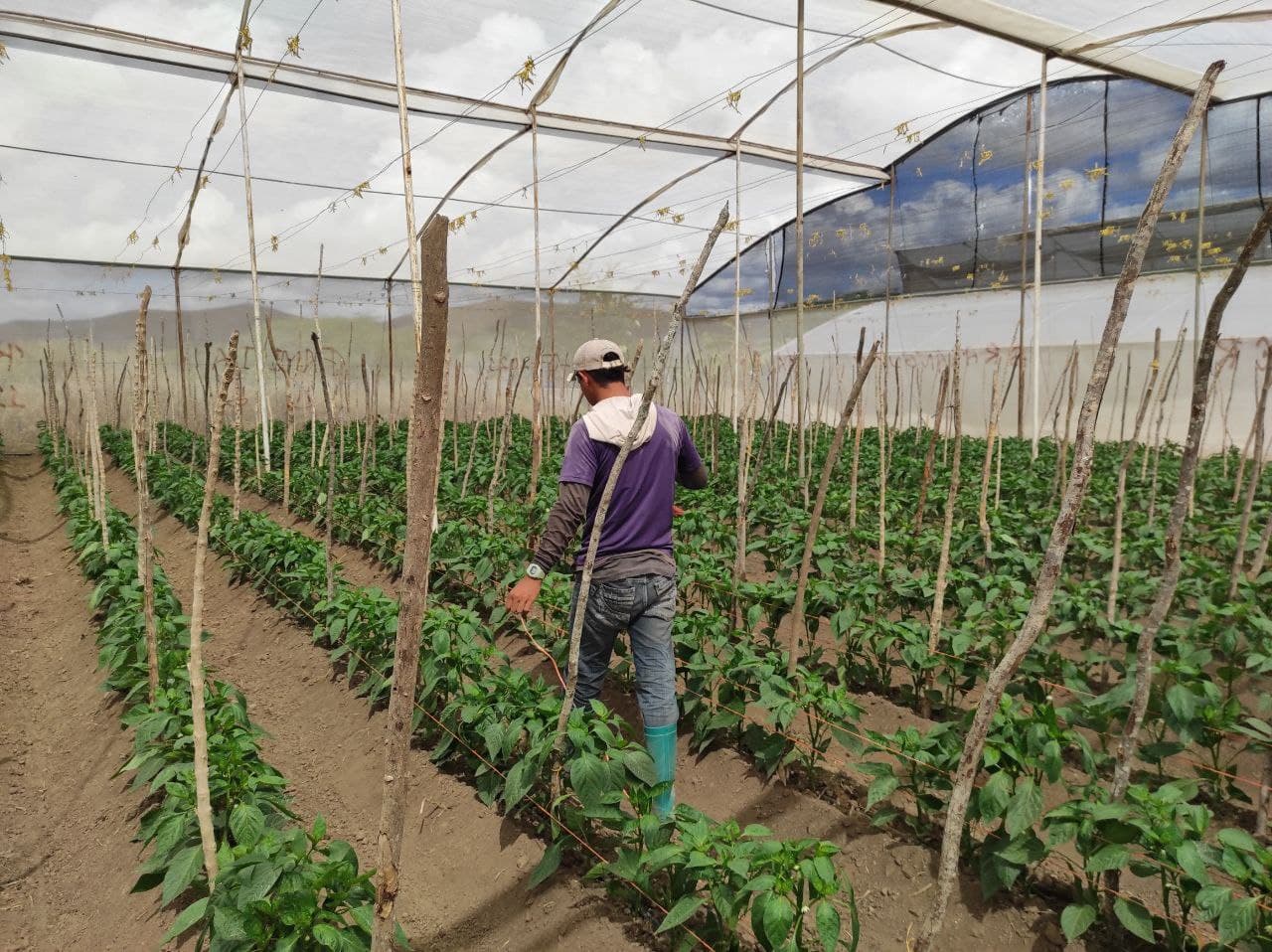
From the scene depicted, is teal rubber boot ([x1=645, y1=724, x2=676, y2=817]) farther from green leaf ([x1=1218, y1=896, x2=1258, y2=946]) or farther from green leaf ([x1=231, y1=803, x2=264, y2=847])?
green leaf ([x1=1218, y1=896, x2=1258, y2=946])

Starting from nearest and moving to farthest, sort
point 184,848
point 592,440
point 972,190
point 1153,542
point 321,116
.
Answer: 1. point 184,848
2. point 592,440
3. point 1153,542
4. point 321,116
5. point 972,190

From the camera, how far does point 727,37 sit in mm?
9484

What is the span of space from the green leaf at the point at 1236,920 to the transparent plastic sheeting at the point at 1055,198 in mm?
11392

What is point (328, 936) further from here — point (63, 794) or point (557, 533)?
point (63, 794)

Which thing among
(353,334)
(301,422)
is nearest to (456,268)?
(353,334)

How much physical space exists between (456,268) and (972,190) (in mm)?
11090

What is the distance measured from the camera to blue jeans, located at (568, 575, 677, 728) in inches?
129

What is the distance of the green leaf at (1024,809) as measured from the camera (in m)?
2.59

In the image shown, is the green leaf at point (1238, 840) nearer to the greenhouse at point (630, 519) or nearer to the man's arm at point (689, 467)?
the greenhouse at point (630, 519)

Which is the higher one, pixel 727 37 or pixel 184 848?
pixel 727 37

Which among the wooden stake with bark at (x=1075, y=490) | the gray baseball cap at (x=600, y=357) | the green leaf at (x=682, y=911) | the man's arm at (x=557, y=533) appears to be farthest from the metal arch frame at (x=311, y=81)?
the green leaf at (x=682, y=911)

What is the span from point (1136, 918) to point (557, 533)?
2328mm

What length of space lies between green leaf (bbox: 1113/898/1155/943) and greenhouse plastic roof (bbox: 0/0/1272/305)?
788 cm

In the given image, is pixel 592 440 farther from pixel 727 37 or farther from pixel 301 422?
pixel 301 422
